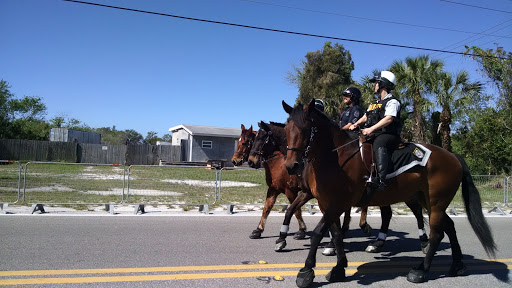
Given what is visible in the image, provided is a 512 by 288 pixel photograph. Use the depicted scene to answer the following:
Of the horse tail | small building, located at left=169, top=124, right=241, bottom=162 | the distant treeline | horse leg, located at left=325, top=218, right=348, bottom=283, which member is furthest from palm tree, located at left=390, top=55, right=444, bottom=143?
the distant treeline

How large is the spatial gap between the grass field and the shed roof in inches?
967

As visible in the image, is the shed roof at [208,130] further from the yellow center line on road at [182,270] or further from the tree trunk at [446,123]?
the yellow center line on road at [182,270]

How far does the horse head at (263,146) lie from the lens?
7.66 m

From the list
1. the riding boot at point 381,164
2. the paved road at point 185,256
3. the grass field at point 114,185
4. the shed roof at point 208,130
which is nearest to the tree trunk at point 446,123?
the grass field at point 114,185

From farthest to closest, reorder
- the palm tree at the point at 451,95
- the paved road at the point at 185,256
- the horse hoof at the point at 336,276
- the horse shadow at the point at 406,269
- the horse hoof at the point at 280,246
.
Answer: the palm tree at the point at 451,95, the horse hoof at the point at 280,246, the horse shadow at the point at 406,269, the horse hoof at the point at 336,276, the paved road at the point at 185,256

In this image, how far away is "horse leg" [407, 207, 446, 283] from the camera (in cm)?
488

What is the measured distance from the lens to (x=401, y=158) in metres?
5.10

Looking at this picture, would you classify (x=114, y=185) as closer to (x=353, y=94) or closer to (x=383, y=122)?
(x=353, y=94)

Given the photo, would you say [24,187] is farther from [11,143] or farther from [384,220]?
[11,143]

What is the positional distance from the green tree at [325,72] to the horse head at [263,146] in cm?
2485

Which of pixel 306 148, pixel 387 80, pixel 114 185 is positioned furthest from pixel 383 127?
pixel 114 185

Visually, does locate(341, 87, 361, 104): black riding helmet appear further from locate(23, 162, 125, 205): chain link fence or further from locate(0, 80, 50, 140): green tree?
locate(0, 80, 50, 140): green tree

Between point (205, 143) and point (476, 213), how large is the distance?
34.1 meters

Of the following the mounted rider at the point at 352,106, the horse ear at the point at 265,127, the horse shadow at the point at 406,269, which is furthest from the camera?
the horse ear at the point at 265,127
